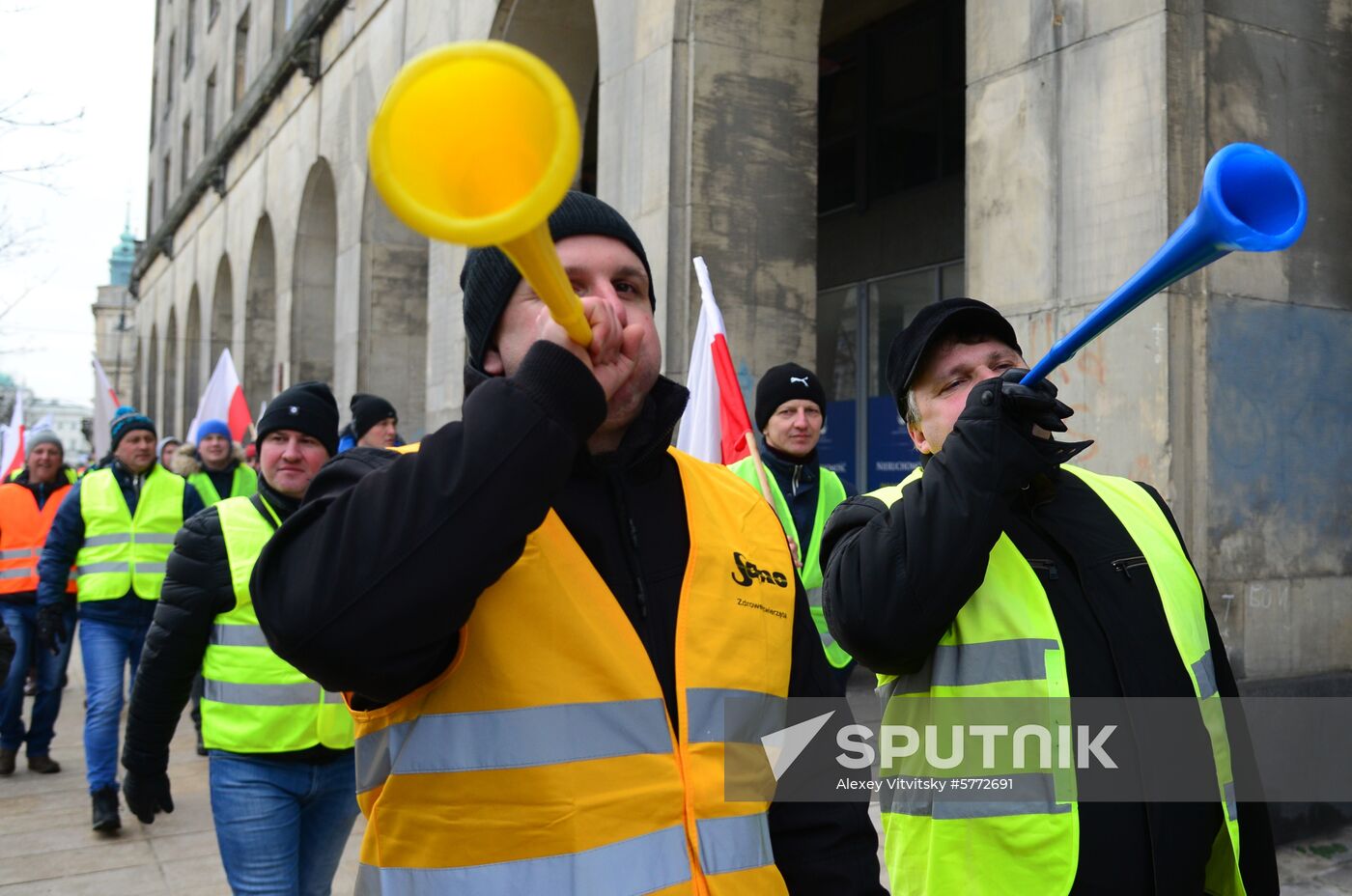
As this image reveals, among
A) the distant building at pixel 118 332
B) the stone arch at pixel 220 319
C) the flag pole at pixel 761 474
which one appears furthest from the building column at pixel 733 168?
the distant building at pixel 118 332

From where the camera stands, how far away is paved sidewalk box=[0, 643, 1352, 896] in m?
5.04

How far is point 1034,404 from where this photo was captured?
203 cm

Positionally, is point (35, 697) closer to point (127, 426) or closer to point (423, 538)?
point (127, 426)

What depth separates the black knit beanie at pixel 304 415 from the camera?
384cm

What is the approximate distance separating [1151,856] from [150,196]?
44183mm

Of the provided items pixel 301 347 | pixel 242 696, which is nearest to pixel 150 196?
pixel 301 347

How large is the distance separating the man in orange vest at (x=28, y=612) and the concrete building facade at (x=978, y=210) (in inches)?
164

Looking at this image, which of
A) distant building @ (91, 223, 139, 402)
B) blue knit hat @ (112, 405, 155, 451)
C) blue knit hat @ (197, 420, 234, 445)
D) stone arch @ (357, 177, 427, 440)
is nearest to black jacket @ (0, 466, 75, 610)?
blue knit hat @ (197, 420, 234, 445)

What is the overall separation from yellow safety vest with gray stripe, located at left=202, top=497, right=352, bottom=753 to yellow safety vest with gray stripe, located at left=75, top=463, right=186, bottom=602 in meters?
3.25

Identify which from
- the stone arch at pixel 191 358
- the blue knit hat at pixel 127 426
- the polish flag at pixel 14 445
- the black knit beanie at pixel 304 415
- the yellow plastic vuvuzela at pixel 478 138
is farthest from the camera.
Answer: the stone arch at pixel 191 358

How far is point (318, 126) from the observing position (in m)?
17.1

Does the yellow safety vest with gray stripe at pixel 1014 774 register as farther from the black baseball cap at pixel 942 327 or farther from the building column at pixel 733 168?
the building column at pixel 733 168

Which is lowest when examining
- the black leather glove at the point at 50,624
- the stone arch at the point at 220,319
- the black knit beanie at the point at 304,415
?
the black leather glove at the point at 50,624

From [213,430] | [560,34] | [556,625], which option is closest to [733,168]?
[560,34]
